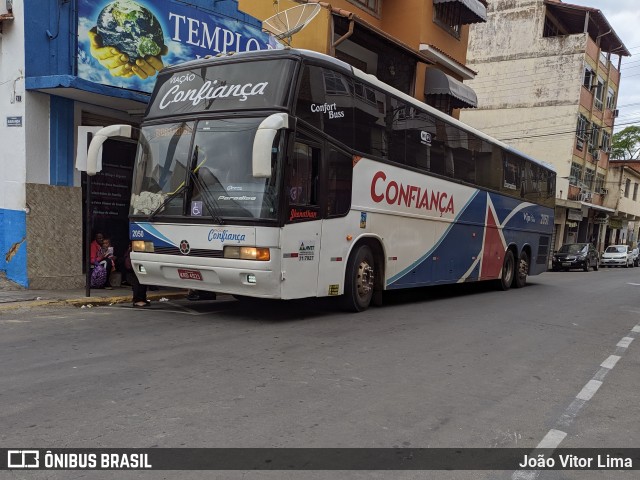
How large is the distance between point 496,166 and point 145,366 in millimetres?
11133

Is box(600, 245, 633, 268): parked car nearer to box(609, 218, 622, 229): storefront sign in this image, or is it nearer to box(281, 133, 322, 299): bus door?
box(609, 218, 622, 229): storefront sign

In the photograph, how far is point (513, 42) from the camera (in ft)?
125

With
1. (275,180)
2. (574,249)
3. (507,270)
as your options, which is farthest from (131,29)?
(574,249)

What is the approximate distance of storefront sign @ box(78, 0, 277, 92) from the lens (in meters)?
9.93

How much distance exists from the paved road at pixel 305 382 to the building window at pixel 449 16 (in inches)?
668

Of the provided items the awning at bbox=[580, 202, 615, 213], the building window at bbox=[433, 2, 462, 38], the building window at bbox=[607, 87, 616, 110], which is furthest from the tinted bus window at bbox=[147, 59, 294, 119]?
the building window at bbox=[607, 87, 616, 110]

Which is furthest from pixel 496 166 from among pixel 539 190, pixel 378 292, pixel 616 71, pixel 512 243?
pixel 616 71

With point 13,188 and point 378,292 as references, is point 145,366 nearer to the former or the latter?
point 378,292

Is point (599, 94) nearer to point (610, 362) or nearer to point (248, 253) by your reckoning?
point (610, 362)

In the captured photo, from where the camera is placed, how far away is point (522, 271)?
16359 mm

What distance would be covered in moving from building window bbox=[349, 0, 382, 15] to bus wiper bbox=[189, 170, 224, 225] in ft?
47.3

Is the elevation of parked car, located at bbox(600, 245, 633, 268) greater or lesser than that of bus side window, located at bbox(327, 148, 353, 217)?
lesser

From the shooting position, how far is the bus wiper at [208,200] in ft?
23.2

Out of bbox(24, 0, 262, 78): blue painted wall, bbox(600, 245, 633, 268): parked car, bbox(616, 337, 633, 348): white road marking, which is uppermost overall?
bbox(24, 0, 262, 78): blue painted wall
